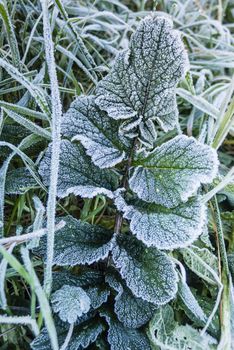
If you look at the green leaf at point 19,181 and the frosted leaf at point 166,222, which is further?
the green leaf at point 19,181

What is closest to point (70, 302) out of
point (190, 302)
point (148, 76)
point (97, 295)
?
point (97, 295)

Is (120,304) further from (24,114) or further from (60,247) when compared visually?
(24,114)

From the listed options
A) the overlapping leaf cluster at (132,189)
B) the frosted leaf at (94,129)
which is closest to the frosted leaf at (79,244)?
the overlapping leaf cluster at (132,189)

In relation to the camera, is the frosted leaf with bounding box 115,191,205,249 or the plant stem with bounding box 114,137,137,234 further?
the plant stem with bounding box 114,137,137,234

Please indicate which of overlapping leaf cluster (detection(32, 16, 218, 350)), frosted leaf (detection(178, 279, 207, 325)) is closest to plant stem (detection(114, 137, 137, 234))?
overlapping leaf cluster (detection(32, 16, 218, 350))

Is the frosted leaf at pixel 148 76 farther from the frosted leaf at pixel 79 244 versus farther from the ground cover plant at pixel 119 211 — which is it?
the frosted leaf at pixel 79 244

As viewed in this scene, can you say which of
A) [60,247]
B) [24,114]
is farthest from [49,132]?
[60,247]

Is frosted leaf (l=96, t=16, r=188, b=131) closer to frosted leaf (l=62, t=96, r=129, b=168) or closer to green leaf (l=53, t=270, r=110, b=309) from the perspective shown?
frosted leaf (l=62, t=96, r=129, b=168)

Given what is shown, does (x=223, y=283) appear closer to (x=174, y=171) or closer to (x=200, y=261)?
(x=200, y=261)
